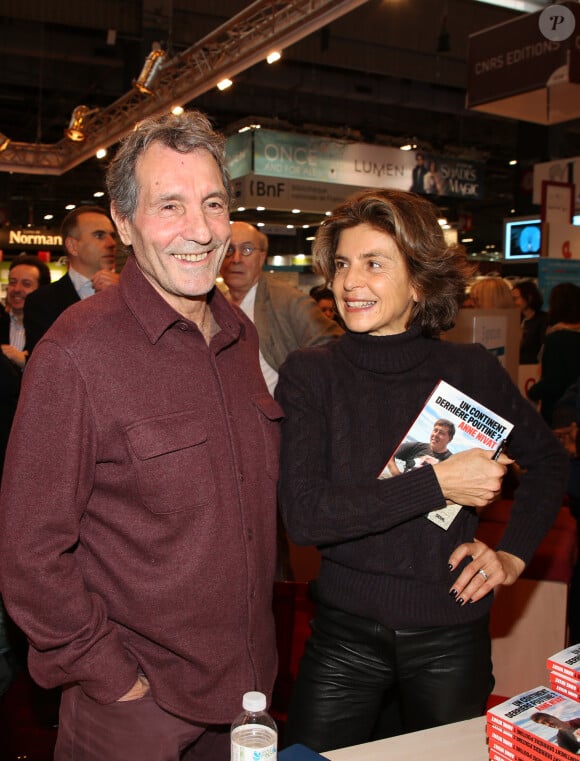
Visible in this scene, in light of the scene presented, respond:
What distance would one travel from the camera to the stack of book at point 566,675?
4.65ft

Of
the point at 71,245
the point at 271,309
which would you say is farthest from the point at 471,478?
the point at 71,245

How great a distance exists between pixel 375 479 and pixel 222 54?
6920mm

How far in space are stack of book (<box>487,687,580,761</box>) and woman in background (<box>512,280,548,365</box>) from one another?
5923 mm

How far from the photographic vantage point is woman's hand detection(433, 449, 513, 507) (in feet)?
5.51

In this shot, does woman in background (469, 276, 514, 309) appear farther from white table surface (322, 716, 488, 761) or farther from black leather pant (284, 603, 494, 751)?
white table surface (322, 716, 488, 761)

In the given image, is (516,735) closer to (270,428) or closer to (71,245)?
(270,428)

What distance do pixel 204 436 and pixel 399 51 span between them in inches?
422

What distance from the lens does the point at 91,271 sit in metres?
4.00

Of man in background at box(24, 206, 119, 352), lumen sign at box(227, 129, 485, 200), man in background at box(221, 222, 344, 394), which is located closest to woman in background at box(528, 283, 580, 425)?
man in background at box(221, 222, 344, 394)

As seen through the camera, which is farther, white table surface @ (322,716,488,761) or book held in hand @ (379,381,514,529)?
book held in hand @ (379,381,514,529)

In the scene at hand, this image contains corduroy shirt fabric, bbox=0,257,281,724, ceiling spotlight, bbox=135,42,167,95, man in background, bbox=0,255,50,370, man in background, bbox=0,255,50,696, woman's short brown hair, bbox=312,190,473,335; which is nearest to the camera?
corduroy shirt fabric, bbox=0,257,281,724

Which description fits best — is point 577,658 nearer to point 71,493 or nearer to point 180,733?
point 180,733

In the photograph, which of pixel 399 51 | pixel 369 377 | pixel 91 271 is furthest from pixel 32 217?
pixel 369 377

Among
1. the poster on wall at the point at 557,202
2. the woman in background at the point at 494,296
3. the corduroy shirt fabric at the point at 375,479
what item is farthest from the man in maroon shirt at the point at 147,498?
the poster on wall at the point at 557,202
